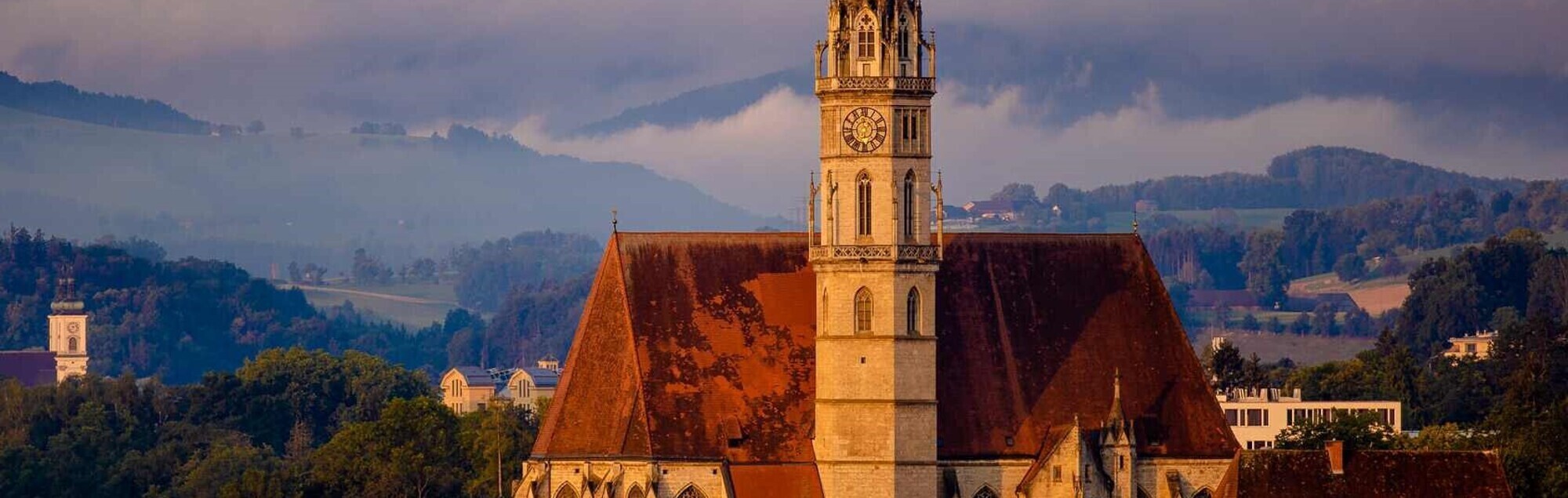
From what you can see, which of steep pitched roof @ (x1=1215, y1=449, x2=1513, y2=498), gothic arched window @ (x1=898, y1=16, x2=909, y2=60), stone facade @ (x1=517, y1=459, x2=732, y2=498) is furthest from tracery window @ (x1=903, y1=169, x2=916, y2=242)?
steep pitched roof @ (x1=1215, y1=449, x2=1513, y2=498)

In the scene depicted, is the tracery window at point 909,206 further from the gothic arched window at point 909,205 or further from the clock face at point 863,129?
the clock face at point 863,129

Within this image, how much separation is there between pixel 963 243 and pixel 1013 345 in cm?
271

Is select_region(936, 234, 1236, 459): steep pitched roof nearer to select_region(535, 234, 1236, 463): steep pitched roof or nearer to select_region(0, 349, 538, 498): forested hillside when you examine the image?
select_region(535, 234, 1236, 463): steep pitched roof

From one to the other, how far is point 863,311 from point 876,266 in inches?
38.7

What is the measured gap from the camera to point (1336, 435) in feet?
302

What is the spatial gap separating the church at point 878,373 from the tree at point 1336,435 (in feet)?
31.7

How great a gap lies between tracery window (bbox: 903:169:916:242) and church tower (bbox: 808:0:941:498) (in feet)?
0.07

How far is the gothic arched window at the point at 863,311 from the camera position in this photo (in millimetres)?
75812

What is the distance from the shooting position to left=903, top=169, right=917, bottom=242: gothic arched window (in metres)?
75.9

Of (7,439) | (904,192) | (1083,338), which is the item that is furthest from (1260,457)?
(7,439)

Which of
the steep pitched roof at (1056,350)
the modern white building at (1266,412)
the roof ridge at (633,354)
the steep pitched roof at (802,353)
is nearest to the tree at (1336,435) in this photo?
the steep pitched roof at (1056,350)

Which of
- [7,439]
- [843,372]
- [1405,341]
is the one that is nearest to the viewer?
[843,372]

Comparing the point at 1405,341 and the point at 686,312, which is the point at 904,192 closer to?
the point at 686,312

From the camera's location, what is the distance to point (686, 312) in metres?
77.8
